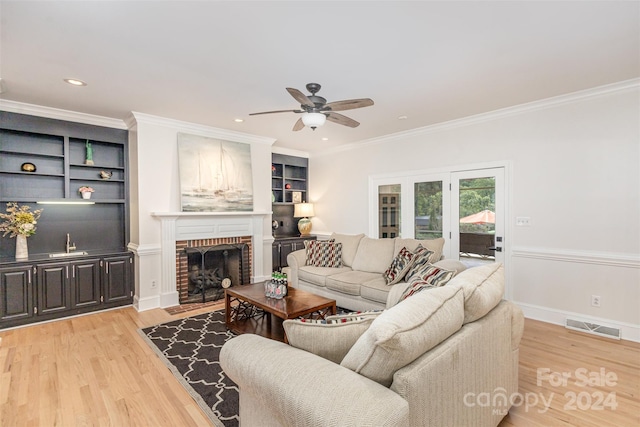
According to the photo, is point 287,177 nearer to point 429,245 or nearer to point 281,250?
point 281,250

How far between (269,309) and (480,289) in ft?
6.45

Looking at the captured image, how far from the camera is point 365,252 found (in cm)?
445

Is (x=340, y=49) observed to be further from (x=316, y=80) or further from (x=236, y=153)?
(x=236, y=153)

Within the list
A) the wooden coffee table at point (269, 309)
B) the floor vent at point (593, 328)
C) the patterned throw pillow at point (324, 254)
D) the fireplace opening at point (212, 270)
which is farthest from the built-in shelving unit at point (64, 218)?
the floor vent at point (593, 328)

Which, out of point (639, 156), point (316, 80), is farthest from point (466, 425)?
point (639, 156)

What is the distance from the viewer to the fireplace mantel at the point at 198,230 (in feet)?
14.8

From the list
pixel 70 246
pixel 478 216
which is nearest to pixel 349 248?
pixel 478 216

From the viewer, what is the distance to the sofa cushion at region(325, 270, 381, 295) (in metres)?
3.83

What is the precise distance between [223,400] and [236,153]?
3910 mm

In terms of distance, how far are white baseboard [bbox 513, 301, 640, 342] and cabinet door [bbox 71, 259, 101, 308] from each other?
18.4 ft

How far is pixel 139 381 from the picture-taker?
2533mm

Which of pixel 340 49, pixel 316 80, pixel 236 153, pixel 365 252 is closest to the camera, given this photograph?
pixel 340 49

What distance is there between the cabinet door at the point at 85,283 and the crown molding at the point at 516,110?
4685 mm

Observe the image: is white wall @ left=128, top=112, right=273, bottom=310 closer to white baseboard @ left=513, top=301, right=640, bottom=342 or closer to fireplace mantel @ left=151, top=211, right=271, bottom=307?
fireplace mantel @ left=151, top=211, right=271, bottom=307
